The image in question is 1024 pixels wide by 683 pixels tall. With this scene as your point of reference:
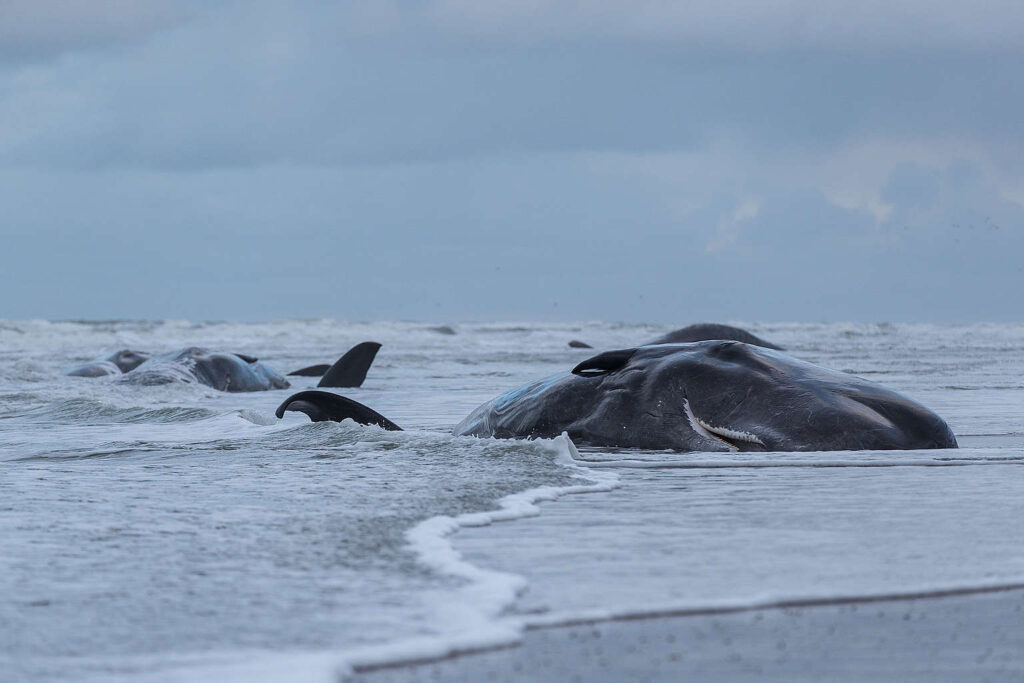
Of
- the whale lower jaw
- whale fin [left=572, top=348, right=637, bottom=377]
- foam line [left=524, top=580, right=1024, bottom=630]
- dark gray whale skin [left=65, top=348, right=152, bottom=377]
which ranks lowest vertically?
dark gray whale skin [left=65, top=348, right=152, bottom=377]

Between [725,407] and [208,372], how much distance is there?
8.73m

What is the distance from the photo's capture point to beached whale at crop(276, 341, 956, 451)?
17.3ft

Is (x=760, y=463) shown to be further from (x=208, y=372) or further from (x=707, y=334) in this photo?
(x=208, y=372)

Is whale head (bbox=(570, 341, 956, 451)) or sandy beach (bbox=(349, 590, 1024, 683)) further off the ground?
whale head (bbox=(570, 341, 956, 451))

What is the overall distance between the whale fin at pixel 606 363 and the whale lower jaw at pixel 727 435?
47 cm

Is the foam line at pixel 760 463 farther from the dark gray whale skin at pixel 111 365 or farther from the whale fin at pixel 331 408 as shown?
the dark gray whale skin at pixel 111 365

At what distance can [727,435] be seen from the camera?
534 centimetres

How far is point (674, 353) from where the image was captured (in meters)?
5.67

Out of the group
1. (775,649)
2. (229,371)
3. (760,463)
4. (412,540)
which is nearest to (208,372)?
(229,371)

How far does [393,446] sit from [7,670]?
3.39 metres

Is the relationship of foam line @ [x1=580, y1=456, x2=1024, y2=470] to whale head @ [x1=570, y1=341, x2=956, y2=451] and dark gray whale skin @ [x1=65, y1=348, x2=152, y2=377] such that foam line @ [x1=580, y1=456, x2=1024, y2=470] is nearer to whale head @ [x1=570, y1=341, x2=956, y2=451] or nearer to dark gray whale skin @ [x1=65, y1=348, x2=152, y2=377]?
whale head @ [x1=570, y1=341, x2=956, y2=451]

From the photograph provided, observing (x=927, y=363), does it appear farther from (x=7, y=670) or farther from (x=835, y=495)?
(x=7, y=670)

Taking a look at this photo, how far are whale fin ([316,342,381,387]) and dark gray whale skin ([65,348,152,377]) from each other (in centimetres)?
305

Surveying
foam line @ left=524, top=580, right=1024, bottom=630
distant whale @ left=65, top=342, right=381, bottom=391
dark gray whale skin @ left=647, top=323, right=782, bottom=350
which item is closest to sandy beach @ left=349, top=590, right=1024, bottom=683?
foam line @ left=524, top=580, right=1024, bottom=630
